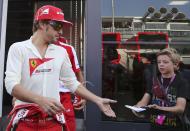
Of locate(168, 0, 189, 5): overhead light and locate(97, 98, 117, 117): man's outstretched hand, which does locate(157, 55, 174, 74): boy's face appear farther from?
locate(168, 0, 189, 5): overhead light

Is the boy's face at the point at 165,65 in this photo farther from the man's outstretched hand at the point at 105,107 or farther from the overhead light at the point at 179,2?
the overhead light at the point at 179,2

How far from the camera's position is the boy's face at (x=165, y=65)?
9.98ft

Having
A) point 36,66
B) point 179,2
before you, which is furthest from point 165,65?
point 179,2

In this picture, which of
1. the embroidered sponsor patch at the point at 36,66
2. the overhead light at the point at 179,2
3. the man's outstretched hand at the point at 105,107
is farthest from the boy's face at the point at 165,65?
the overhead light at the point at 179,2

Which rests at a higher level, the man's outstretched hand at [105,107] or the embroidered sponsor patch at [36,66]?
the embroidered sponsor patch at [36,66]

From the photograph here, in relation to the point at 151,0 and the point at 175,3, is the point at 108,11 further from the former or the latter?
the point at 175,3

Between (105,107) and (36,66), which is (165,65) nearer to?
(105,107)

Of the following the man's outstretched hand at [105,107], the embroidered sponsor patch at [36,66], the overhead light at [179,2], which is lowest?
the man's outstretched hand at [105,107]

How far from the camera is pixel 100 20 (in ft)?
14.5

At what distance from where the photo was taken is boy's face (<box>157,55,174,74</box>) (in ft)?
9.98

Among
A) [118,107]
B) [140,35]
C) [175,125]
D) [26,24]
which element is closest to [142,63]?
[140,35]

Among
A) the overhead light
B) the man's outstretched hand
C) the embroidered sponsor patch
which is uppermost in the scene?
the overhead light

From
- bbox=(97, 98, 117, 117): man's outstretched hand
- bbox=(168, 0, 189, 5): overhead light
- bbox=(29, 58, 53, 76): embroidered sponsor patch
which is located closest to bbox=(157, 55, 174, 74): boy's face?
bbox=(97, 98, 117, 117): man's outstretched hand

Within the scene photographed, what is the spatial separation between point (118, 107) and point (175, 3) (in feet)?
4.66
